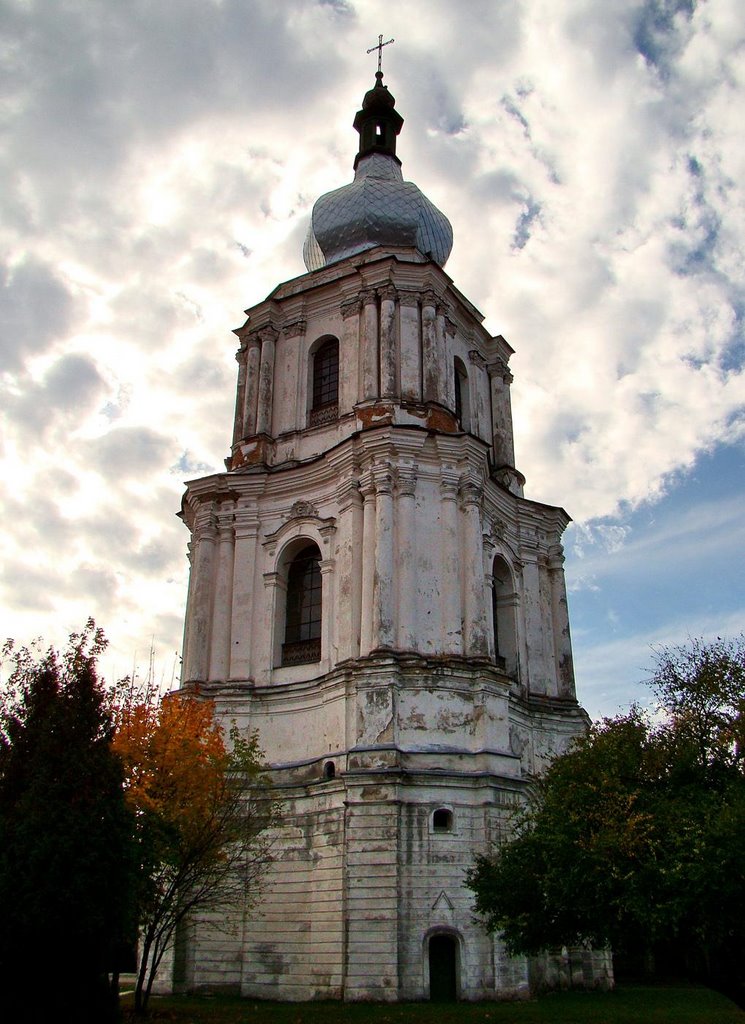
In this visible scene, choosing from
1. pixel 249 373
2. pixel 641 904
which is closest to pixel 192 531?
pixel 249 373

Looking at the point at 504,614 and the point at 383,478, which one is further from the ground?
the point at 383,478

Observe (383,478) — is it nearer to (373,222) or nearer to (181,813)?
(181,813)

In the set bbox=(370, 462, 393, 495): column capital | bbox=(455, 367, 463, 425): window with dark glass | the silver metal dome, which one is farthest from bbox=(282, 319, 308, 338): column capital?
bbox=(370, 462, 393, 495): column capital

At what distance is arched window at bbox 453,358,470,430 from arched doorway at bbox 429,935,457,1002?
1623cm

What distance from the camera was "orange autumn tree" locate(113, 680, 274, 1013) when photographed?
800 inches

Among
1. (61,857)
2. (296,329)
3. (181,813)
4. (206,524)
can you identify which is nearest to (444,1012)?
(181,813)

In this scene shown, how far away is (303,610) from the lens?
29.1 meters

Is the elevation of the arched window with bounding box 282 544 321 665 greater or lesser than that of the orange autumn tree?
greater

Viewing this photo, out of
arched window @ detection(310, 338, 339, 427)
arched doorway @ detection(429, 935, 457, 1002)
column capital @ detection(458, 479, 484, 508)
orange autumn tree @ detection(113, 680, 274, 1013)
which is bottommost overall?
arched doorway @ detection(429, 935, 457, 1002)

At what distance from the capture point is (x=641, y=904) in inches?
614

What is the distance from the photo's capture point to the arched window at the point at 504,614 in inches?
1174

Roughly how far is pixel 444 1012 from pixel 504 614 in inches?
526

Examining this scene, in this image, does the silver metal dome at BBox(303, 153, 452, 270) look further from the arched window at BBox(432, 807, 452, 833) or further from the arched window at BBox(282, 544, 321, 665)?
the arched window at BBox(432, 807, 452, 833)

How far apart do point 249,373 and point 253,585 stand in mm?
7519
